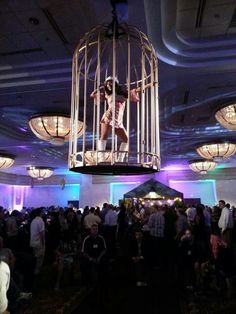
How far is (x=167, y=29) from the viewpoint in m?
3.97

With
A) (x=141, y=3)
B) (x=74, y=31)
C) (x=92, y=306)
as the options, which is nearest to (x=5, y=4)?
(x=74, y=31)

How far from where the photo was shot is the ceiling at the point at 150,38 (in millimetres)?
3484

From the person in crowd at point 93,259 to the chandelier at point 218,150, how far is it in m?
4.80

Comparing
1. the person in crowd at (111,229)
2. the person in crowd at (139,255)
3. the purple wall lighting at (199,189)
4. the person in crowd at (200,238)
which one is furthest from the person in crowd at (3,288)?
the purple wall lighting at (199,189)

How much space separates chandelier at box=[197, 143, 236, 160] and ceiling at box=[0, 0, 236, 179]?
2.01 meters

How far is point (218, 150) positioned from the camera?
934 cm

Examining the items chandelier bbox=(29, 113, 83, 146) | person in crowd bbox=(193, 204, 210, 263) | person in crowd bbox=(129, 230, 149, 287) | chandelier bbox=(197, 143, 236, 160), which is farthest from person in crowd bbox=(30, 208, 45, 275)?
chandelier bbox=(197, 143, 236, 160)

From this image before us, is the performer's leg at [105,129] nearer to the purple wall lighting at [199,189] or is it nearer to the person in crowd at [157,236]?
the person in crowd at [157,236]

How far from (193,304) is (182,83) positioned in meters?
3.38

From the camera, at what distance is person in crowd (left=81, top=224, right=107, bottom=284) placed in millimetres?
5891

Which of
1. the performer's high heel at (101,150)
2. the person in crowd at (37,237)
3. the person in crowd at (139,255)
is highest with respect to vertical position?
the performer's high heel at (101,150)

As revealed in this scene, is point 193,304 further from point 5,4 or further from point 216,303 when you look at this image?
point 5,4

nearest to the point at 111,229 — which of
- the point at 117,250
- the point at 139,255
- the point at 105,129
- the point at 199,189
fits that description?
the point at 117,250

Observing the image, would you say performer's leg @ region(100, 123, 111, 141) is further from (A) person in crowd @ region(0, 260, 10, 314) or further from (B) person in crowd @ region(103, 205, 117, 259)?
(B) person in crowd @ region(103, 205, 117, 259)
